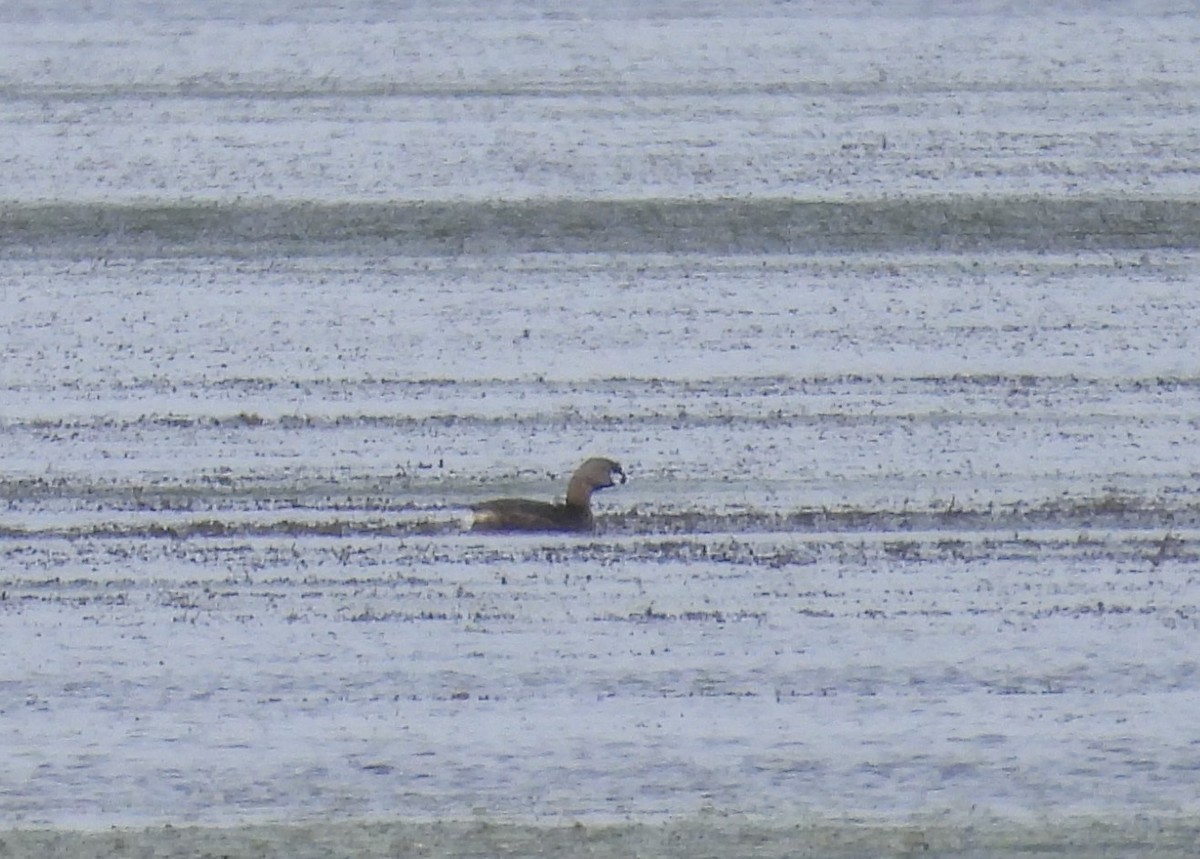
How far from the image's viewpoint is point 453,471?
103 centimetres

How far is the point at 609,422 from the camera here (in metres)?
1.06

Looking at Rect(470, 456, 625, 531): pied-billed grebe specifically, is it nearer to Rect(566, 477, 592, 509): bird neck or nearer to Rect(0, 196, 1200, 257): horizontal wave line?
Rect(566, 477, 592, 509): bird neck

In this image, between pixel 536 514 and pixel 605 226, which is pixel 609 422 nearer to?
pixel 536 514

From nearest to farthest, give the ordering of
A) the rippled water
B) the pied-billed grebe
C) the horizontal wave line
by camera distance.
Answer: the rippled water
the pied-billed grebe
the horizontal wave line

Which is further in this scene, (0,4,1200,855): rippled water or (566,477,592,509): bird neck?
(566,477,592,509): bird neck

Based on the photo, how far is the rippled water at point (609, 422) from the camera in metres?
0.88

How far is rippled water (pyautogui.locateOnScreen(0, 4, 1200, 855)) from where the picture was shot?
2.88 feet

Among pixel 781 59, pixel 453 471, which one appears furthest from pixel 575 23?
pixel 453 471

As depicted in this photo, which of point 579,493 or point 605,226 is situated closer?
point 579,493

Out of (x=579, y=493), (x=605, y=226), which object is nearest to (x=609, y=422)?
(x=579, y=493)

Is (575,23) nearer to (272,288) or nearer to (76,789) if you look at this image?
(272,288)

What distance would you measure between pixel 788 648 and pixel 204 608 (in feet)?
1.07

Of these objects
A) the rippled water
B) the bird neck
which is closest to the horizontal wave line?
the rippled water

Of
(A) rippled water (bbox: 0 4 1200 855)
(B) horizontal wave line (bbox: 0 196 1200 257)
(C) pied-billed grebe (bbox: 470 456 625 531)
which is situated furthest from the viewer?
(B) horizontal wave line (bbox: 0 196 1200 257)
